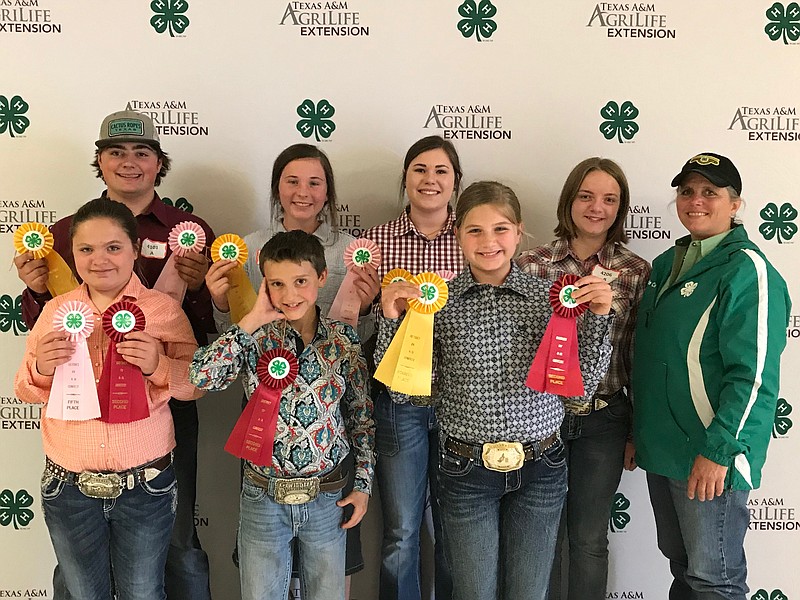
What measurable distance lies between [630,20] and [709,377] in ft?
4.25

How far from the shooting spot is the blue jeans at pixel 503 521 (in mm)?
1381

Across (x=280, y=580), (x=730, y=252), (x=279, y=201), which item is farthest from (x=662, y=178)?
(x=280, y=580)

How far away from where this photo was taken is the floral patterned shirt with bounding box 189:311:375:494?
55.4 inches

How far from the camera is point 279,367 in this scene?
4.57 feet

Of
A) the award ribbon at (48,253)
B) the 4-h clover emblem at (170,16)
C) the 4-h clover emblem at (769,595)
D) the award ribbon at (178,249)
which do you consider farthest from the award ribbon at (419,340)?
the 4-h clover emblem at (769,595)

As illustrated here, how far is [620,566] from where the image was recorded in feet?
7.38

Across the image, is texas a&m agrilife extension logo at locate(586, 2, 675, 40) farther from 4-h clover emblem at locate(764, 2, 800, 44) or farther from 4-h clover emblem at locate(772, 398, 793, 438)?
4-h clover emblem at locate(772, 398, 793, 438)

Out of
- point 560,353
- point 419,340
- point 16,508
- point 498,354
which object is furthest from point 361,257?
point 16,508

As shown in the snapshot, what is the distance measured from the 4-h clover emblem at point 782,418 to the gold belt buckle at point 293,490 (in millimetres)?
1743

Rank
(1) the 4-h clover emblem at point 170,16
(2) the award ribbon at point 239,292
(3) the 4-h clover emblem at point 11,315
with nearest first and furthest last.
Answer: (2) the award ribbon at point 239,292
(1) the 4-h clover emblem at point 170,16
(3) the 4-h clover emblem at point 11,315

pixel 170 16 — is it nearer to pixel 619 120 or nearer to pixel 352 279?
pixel 352 279

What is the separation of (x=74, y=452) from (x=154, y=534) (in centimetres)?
28

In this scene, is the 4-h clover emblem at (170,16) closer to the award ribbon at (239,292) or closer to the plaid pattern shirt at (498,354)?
the award ribbon at (239,292)

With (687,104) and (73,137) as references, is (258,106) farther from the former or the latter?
(687,104)
